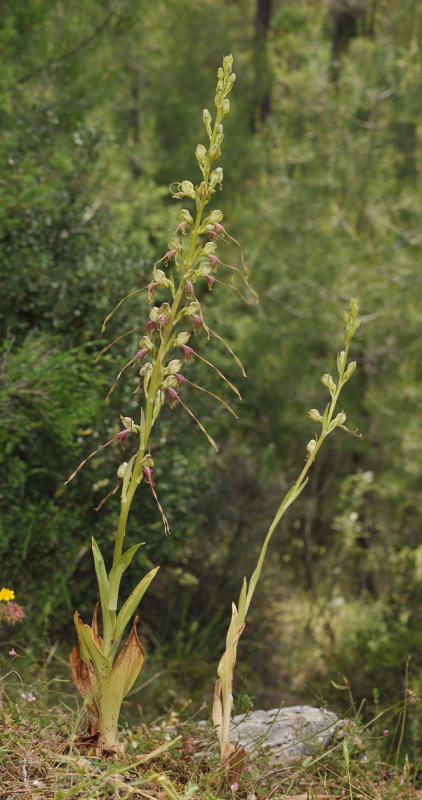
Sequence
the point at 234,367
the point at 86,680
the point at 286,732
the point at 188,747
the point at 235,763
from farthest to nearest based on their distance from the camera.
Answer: the point at 234,367 < the point at 286,732 < the point at 188,747 < the point at 86,680 < the point at 235,763

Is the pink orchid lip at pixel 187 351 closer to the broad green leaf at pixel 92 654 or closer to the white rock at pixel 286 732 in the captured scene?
the broad green leaf at pixel 92 654

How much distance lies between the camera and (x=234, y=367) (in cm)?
523

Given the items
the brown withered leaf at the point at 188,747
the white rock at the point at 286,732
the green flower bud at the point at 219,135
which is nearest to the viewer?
the green flower bud at the point at 219,135

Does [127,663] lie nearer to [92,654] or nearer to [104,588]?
[92,654]

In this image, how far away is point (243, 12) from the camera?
943 cm

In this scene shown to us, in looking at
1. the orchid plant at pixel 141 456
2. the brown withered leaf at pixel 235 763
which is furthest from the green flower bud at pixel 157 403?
the brown withered leaf at pixel 235 763

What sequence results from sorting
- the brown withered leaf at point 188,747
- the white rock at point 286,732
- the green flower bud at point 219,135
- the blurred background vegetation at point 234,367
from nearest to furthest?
the green flower bud at point 219,135 → the brown withered leaf at point 188,747 → the white rock at point 286,732 → the blurred background vegetation at point 234,367

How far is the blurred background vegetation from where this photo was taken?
11.1 feet

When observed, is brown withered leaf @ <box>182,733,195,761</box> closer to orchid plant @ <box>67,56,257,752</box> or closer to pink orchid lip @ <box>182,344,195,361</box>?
orchid plant @ <box>67,56,257,752</box>

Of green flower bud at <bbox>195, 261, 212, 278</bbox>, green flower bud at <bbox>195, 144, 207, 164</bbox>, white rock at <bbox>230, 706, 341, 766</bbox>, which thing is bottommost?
white rock at <bbox>230, 706, 341, 766</bbox>

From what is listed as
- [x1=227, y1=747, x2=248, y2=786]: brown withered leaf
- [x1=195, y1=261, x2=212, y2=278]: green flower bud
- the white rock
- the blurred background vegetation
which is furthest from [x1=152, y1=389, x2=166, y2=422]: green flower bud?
the blurred background vegetation

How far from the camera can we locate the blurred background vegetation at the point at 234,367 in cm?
338

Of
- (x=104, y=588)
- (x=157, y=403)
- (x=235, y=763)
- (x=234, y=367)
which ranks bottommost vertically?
(x=235, y=763)

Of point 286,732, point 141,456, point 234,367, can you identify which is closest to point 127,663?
point 141,456
